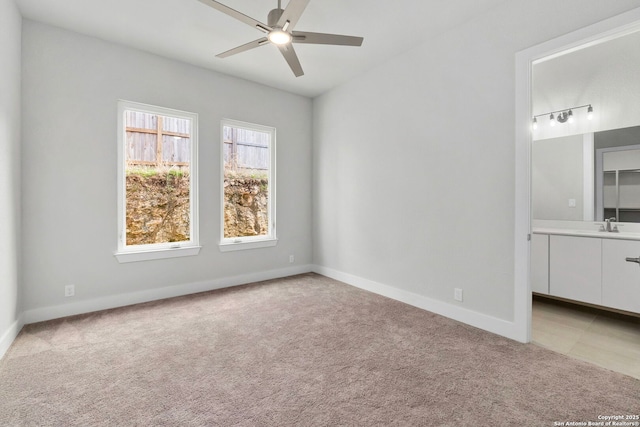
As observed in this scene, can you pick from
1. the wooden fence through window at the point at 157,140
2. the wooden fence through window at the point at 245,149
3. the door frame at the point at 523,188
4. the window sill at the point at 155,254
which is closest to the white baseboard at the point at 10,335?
the window sill at the point at 155,254

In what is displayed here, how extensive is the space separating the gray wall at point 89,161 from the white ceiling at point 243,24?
0.81 ft

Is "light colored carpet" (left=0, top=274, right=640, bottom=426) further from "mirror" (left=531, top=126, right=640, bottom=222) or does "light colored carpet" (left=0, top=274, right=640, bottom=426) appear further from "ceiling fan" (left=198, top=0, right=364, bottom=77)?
"ceiling fan" (left=198, top=0, right=364, bottom=77)

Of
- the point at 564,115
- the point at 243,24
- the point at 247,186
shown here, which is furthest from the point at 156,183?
the point at 564,115

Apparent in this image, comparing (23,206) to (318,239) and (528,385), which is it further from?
(528,385)

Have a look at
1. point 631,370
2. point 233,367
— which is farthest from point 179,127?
point 631,370

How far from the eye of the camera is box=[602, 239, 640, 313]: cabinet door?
278cm

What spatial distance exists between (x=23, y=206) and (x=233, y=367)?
2555 millimetres

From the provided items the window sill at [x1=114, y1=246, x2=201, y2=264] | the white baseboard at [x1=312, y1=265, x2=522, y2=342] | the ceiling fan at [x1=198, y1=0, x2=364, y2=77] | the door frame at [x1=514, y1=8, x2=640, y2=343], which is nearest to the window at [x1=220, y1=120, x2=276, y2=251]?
the window sill at [x1=114, y1=246, x2=201, y2=264]

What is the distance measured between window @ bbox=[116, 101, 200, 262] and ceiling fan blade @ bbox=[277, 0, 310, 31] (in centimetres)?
222

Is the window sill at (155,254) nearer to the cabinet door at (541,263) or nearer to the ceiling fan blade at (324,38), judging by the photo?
the ceiling fan blade at (324,38)

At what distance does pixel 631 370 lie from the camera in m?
2.07

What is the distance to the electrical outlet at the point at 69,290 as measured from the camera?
9.89ft

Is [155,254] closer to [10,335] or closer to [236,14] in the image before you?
[10,335]

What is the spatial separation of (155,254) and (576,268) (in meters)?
4.68
